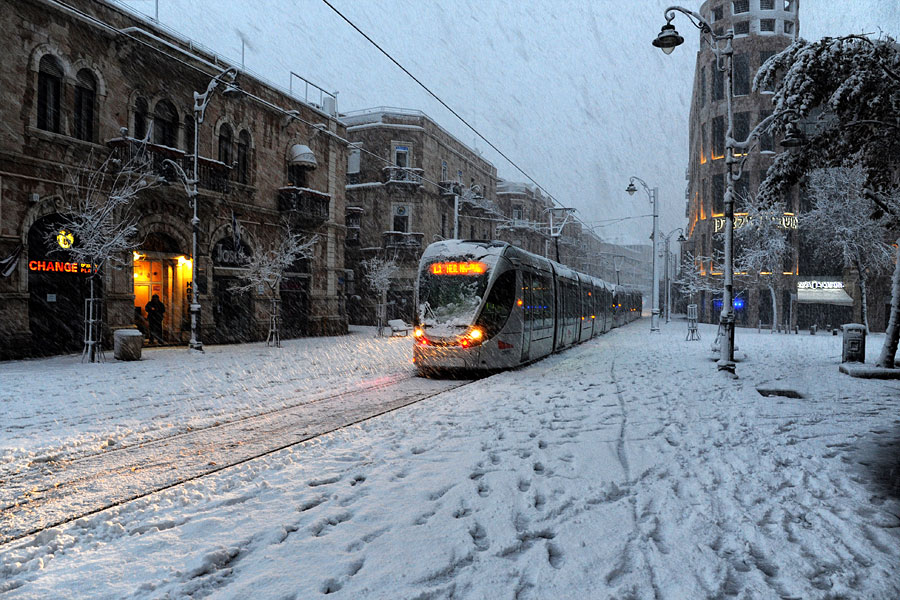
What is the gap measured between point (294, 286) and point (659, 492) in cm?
2410

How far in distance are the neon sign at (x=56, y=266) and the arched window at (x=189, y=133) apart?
599 centimetres

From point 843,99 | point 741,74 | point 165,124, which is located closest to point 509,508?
point 843,99

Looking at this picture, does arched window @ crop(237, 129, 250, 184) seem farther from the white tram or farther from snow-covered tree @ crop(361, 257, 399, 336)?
the white tram

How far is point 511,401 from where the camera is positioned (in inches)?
380

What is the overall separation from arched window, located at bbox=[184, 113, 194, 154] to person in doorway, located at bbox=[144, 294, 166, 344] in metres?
5.71

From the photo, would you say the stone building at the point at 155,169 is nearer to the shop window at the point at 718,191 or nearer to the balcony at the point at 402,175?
the balcony at the point at 402,175

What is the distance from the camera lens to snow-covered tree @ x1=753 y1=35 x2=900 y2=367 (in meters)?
12.1

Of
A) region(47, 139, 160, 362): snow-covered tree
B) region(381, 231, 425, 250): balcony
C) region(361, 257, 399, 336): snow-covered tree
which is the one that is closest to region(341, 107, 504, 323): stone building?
region(381, 231, 425, 250): balcony

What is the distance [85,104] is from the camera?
18.0 meters

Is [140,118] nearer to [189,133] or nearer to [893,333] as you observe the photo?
[189,133]

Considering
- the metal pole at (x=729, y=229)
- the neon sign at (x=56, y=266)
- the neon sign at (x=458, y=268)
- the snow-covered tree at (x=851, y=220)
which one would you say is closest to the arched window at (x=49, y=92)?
the neon sign at (x=56, y=266)

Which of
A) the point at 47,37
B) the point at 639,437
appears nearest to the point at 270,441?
the point at 639,437

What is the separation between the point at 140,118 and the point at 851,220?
120 ft

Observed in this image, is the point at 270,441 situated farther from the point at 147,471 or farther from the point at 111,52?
the point at 111,52
